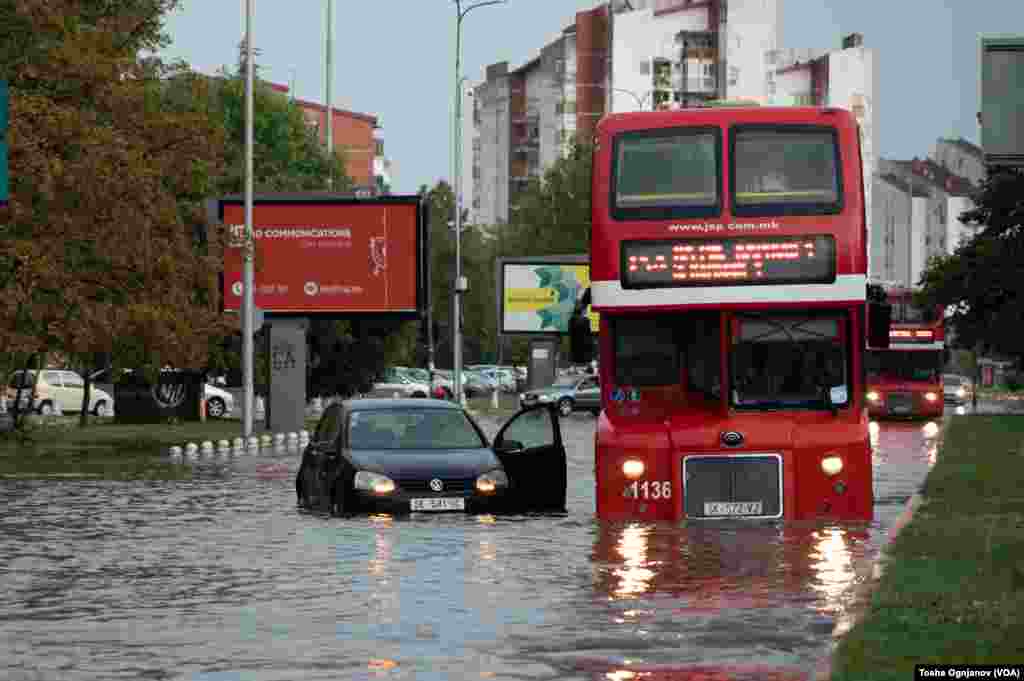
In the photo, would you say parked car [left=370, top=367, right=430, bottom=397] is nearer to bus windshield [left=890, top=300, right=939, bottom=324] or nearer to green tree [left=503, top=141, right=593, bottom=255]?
bus windshield [left=890, top=300, right=939, bottom=324]

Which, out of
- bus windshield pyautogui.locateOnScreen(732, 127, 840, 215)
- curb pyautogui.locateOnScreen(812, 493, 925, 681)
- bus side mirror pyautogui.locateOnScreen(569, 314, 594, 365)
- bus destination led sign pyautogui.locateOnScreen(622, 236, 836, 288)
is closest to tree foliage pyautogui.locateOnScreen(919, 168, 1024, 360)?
bus side mirror pyautogui.locateOnScreen(569, 314, 594, 365)

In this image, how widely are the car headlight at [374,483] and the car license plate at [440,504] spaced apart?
1.03 feet

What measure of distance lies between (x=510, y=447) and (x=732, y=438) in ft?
8.81

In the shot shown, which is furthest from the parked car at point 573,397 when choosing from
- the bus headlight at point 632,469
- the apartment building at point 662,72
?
the apartment building at point 662,72

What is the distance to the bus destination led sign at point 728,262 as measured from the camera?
23734mm

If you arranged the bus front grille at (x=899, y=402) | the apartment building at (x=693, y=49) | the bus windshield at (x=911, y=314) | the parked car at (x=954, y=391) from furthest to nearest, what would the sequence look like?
the apartment building at (x=693, y=49) → the parked car at (x=954, y=391) → the bus windshield at (x=911, y=314) → the bus front grille at (x=899, y=402)

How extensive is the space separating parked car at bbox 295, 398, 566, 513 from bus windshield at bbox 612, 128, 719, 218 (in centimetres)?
278

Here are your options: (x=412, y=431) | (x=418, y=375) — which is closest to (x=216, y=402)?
(x=418, y=375)

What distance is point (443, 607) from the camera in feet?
52.0

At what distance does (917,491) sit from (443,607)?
15337 millimetres

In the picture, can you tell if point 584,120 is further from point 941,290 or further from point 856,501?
point 856,501

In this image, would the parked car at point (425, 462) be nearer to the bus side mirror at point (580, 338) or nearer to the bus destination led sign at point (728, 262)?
the bus side mirror at point (580, 338)

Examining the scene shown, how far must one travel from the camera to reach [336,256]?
61.1 meters

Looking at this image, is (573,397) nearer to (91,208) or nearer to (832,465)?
(91,208)
